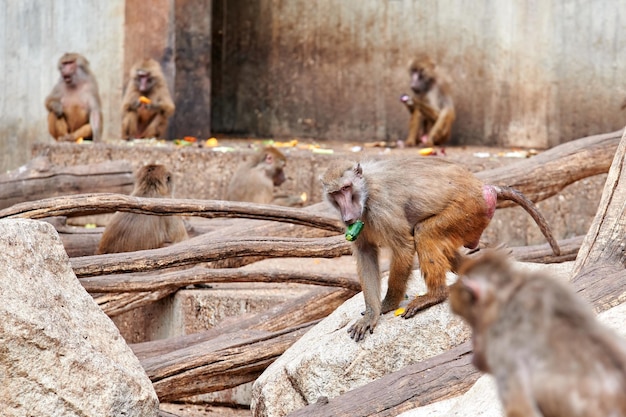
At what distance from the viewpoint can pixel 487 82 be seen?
13078 millimetres

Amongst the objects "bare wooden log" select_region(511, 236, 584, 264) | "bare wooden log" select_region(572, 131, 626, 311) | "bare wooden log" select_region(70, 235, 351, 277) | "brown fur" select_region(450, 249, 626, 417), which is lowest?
"bare wooden log" select_region(511, 236, 584, 264)

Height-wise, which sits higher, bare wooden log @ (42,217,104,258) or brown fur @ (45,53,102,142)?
brown fur @ (45,53,102,142)

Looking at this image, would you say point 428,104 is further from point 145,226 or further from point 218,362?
point 218,362

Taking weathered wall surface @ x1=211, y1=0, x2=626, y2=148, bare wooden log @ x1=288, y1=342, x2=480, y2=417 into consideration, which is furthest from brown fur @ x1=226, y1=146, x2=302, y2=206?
bare wooden log @ x1=288, y1=342, x2=480, y2=417

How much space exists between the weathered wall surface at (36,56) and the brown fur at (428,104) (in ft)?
11.8

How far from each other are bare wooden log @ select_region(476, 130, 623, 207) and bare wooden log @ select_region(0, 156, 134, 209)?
2871 mm

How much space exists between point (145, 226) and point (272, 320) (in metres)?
1.87

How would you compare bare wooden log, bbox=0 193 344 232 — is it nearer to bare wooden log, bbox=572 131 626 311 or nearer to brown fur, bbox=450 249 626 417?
bare wooden log, bbox=572 131 626 311

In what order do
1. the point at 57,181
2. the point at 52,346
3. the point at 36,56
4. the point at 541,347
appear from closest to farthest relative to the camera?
the point at 541,347 < the point at 52,346 < the point at 57,181 < the point at 36,56

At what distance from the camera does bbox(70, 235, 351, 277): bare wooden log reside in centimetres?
630

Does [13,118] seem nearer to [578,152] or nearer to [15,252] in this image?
[578,152]

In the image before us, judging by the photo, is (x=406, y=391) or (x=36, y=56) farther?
(x=36, y=56)

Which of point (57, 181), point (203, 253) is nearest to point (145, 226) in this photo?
point (57, 181)

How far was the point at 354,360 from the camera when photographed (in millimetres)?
5531
